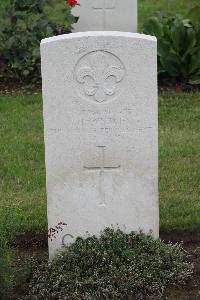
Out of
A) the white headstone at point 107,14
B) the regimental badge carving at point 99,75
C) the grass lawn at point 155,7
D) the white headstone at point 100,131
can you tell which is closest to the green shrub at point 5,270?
the white headstone at point 100,131

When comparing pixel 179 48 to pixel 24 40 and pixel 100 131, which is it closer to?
pixel 24 40

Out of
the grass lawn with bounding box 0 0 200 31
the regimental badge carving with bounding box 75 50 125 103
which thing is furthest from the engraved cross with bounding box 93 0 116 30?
the regimental badge carving with bounding box 75 50 125 103

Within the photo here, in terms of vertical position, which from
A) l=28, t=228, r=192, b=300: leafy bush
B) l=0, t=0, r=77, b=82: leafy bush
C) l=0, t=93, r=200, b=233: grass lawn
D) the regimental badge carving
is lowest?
l=0, t=93, r=200, b=233: grass lawn

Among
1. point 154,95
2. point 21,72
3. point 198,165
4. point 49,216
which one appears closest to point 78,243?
point 49,216

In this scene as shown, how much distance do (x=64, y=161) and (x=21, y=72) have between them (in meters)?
4.82

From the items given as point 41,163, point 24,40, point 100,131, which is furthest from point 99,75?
point 24,40

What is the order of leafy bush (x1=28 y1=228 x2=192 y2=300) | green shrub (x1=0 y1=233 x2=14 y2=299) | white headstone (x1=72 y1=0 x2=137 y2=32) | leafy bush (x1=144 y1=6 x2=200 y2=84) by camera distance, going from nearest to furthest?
1. green shrub (x1=0 y1=233 x2=14 y2=299)
2. leafy bush (x1=28 y1=228 x2=192 y2=300)
3. leafy bush (x1=144 y1=6 x2=200 y2=84)
4. white headstone (x1=72 y1=0 x2=137 y2=32)

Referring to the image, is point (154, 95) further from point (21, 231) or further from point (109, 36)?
point (21, 231)

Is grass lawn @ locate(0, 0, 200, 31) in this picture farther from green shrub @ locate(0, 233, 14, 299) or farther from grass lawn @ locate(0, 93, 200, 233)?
green shrub @ locate(0, 233, 14, 299)

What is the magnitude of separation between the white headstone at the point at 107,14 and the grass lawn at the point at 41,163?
1.74 metres

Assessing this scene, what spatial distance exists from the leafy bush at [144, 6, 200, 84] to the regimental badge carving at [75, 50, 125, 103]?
4.34 metres

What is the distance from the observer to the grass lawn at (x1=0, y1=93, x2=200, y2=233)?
6340mm

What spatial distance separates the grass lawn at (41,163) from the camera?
634 centimetres

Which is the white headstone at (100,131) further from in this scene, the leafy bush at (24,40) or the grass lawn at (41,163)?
the leafy bush at (24,40)
